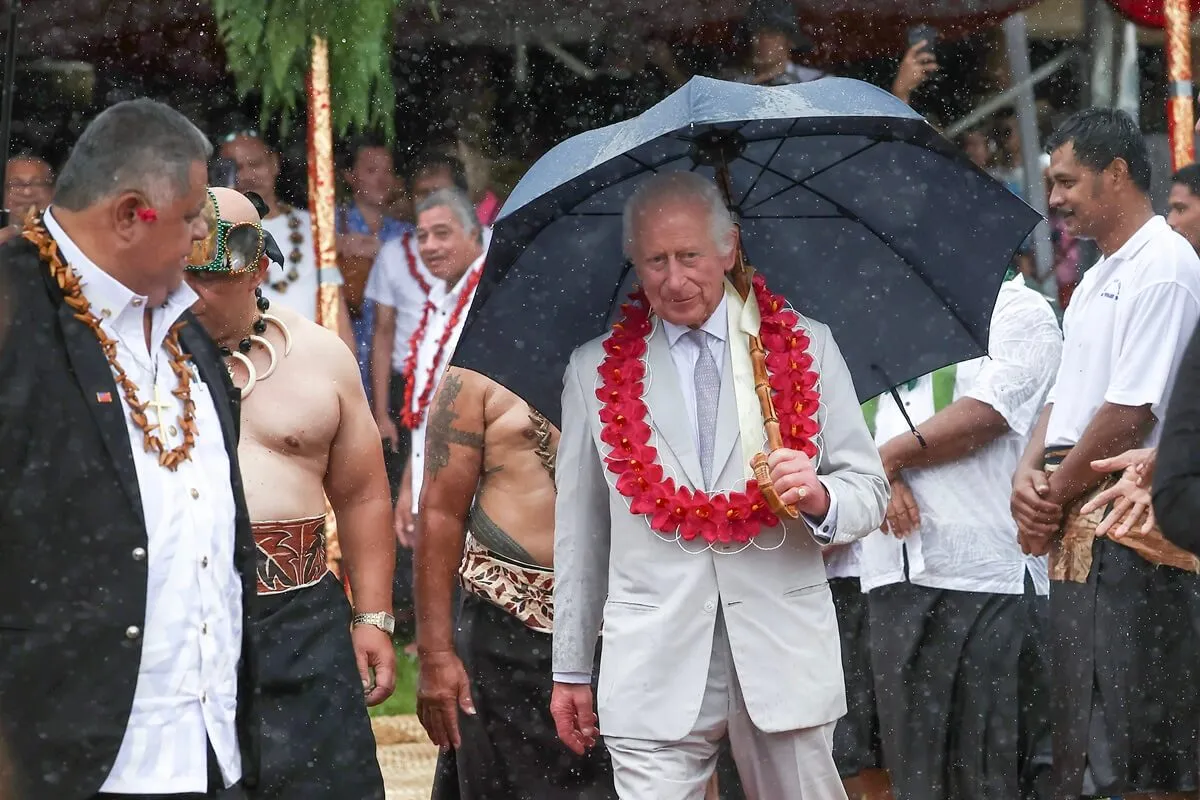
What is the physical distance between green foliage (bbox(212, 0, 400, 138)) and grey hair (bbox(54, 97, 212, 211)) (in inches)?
213

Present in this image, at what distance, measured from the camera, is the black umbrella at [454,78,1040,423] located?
5.25 m

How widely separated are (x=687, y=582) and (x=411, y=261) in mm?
5679

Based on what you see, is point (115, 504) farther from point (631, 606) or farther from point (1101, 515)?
point (1101, 515)

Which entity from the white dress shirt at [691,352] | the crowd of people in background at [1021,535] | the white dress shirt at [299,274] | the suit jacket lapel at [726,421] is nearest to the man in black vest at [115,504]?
the white dress shirt at [691,352]

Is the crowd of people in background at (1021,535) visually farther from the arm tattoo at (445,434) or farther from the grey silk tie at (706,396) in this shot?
the grey silk tie at (706,396)

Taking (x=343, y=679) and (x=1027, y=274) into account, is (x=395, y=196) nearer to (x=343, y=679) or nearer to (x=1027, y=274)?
(x=1027, y=274)

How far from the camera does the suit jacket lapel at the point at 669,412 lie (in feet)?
16.3

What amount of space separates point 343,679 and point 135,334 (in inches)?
62.2

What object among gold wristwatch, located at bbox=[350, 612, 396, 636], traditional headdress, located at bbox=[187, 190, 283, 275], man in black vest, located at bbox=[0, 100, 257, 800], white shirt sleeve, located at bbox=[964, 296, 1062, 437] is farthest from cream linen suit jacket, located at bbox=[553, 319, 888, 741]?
white shirt sleeve, located at bbox=[964, 296, 1062, 437]

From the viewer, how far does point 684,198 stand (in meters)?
5.04

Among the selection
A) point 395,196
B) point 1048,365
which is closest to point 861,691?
point 1048,365

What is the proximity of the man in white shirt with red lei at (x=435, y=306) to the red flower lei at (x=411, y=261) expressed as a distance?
488mm

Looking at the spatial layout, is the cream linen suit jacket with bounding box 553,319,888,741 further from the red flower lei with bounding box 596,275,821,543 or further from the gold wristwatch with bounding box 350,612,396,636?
the gold wristwatch with bounding box 350,612,396,636

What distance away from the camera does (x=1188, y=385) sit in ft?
10.9
